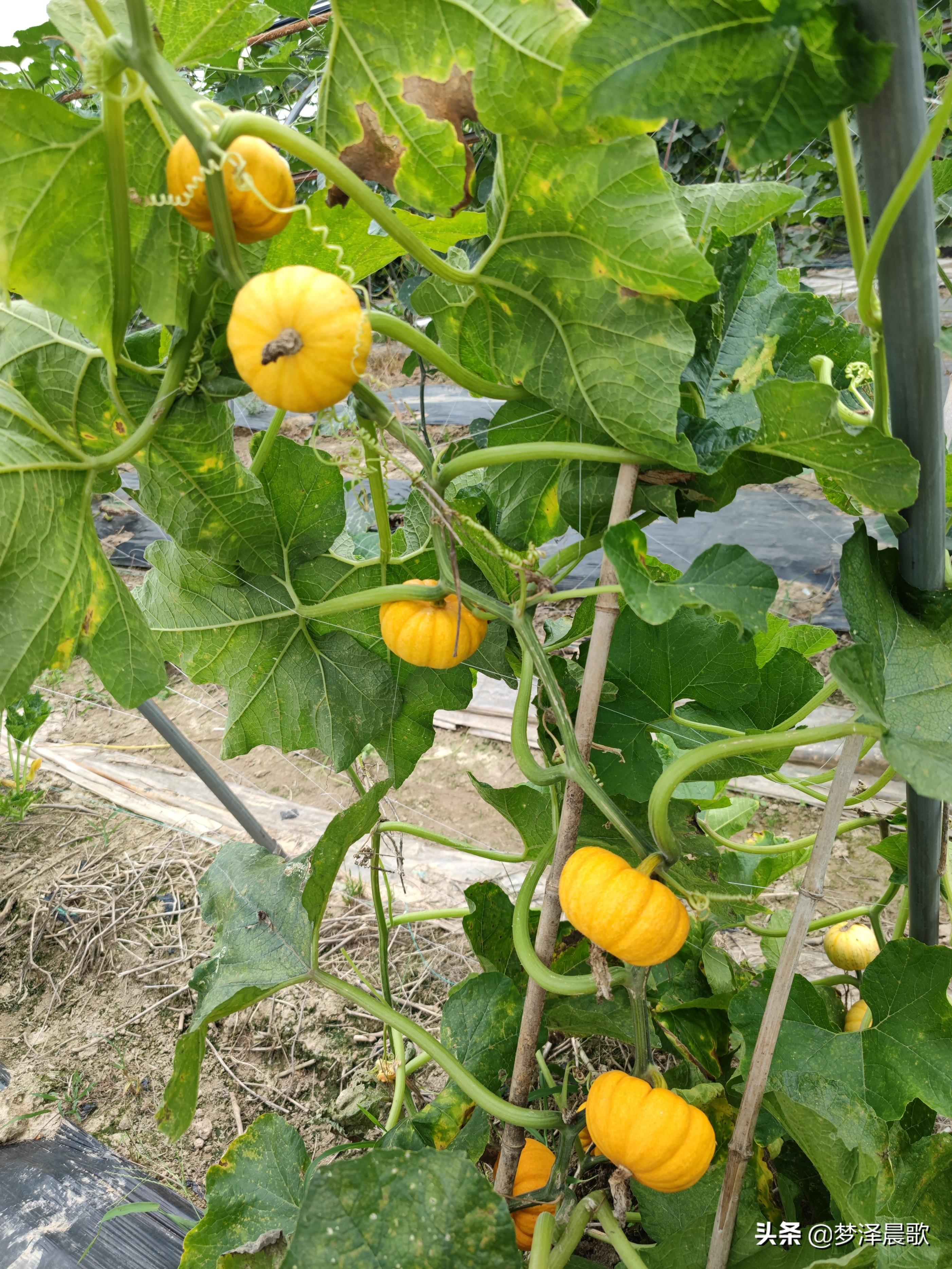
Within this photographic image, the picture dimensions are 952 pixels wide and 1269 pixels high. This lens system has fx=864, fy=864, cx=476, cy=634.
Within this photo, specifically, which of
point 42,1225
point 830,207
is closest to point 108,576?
point 830,207

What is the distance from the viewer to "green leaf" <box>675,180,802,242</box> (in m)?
0.68

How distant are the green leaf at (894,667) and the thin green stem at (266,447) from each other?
1.63 ft

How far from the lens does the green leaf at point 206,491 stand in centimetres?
67

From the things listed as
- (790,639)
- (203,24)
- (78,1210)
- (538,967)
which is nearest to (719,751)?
(538,967)

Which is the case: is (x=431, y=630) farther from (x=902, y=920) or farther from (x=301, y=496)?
(x=902, y=920)

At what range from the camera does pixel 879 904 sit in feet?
3.66

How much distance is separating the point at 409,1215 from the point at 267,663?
56 cm

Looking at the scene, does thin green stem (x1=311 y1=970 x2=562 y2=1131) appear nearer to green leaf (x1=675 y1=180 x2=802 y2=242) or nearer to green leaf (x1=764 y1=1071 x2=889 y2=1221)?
green leaf (x1=764 y1=1071 x2=889 y2=1221)

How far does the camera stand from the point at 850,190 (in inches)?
19.6

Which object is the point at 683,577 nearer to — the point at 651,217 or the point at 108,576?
the point at 651,217

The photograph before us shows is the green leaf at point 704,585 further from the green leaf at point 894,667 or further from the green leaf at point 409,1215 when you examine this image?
the green leaf at point 409,1215

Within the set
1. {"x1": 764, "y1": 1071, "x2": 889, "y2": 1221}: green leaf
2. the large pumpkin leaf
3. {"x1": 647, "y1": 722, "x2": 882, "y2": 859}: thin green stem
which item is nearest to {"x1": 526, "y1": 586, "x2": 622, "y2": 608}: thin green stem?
{"x1": 647, "y1": 722, "x2": 882, "y2": 859}: thin green stem

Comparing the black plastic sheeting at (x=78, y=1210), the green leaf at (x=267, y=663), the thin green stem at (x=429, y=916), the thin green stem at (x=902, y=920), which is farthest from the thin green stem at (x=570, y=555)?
the black plastic sheeting at (x=78, y=1210)

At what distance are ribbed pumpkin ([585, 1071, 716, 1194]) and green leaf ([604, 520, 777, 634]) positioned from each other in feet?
1.23
